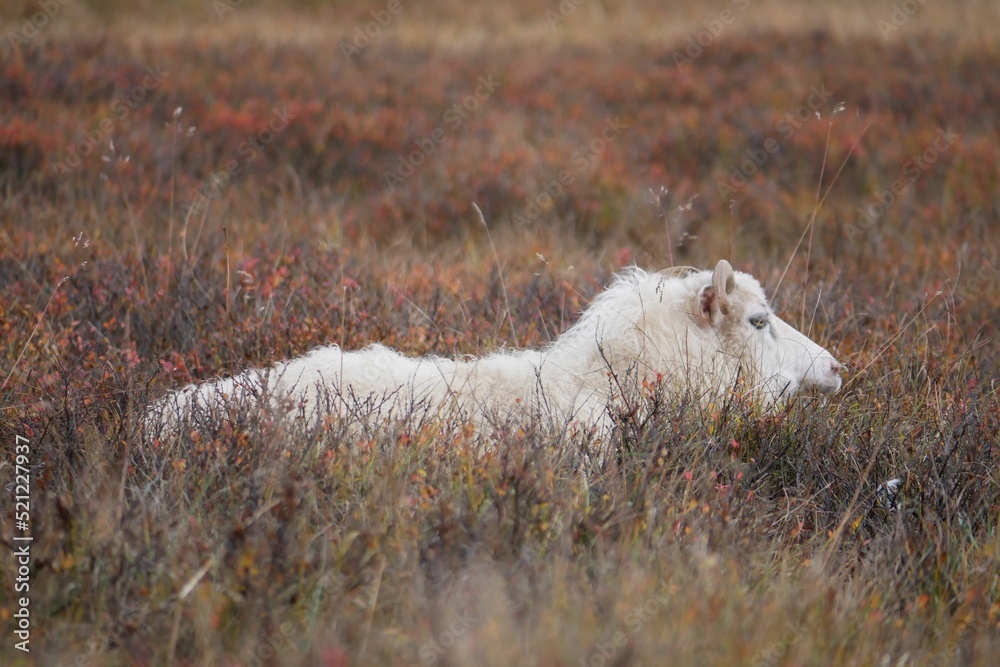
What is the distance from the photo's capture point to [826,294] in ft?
21.0

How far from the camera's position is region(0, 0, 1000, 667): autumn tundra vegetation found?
256cm

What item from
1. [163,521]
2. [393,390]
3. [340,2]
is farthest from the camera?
[340,2]

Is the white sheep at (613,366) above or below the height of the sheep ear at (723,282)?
below

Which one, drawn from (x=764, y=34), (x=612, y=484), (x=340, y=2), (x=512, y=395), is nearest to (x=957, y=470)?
(x=612, y=484)

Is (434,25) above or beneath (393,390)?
above

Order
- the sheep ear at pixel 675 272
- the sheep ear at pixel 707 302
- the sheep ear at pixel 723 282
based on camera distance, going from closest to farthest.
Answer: the sheep ear at pixel 723 282
the sheep ear at pixel 707 302
the sheep ear at pixel 675 272

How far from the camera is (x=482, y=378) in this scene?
436 cm

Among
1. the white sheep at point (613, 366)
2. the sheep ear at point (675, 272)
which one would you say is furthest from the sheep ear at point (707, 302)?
the sheep ear at point (675, 272)

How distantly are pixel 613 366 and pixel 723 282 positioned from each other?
739 millimetres

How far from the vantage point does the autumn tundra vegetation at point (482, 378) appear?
2.56 metres

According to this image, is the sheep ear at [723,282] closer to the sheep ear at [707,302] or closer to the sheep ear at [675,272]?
the sheep ear at [707,302]

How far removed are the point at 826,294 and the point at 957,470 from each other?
110 inches

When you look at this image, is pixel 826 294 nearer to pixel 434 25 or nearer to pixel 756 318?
pixel 756 318

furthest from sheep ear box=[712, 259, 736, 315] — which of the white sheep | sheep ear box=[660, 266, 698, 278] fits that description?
sheep ear box=[660, 266, 698, 278]
